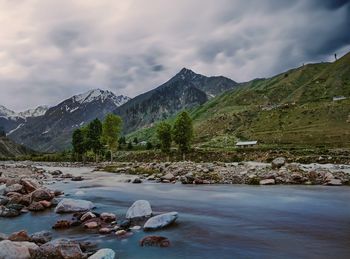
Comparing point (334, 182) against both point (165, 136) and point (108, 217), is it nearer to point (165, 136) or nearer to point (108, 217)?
point (108, 217)

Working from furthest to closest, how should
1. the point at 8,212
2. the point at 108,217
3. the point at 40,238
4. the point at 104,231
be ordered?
the point at 8,212 → the point at 108,217 → the point at 104,231 → the point at 40,238

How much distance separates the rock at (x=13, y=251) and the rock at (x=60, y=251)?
1.62ft

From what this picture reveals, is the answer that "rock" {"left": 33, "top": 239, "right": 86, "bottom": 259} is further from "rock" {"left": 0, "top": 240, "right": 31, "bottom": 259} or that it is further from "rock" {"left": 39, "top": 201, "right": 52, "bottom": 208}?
"rock" {"left": 39, "top": 201, "right": 52, "bottom": 208}

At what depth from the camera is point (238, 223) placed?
875 inches

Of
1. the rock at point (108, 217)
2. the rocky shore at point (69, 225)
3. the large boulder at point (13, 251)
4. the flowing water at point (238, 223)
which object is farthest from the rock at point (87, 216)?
the large boulder at point (13, 251)

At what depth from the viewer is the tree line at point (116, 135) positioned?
329ft

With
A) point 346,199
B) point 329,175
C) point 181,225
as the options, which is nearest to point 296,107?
point 329,175

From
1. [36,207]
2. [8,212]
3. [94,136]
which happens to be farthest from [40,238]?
[94,136]

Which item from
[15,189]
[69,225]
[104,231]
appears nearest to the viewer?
[104,231]

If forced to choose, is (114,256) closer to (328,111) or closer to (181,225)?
(181,225)

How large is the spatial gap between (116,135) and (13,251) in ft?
325

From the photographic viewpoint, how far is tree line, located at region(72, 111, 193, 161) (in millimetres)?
100188

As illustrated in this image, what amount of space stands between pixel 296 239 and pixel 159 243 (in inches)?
266

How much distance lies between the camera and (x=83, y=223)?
2225cm
